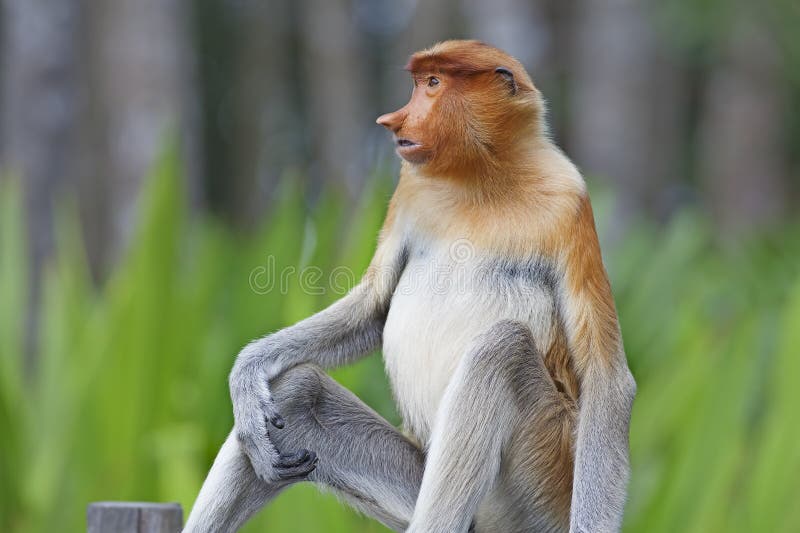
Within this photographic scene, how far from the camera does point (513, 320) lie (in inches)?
71.7

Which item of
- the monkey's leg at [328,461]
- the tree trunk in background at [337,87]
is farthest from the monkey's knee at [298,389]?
the tree trunk in background at [337,87]

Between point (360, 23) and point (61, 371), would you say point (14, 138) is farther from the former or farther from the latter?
point (360, 23)

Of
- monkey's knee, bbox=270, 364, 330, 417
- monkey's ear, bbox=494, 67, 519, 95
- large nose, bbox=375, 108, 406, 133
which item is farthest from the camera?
monkey's knee, bbox=270, 364, 330, 417

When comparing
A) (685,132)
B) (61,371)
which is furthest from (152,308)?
(685,132)

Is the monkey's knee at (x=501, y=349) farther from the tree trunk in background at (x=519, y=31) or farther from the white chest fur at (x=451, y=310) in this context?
the tree trunk in background at (x=519, y=31)

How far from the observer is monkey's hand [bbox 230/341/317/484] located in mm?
1765

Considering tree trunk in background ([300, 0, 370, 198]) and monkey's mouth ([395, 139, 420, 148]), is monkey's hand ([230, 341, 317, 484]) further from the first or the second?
tree trunk in background ([300, 0, 370, 198])

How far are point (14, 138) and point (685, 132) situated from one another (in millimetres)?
15709

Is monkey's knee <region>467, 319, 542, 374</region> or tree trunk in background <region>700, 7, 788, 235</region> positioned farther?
tree trunk in background <region>700, 7, 788, 235</region>

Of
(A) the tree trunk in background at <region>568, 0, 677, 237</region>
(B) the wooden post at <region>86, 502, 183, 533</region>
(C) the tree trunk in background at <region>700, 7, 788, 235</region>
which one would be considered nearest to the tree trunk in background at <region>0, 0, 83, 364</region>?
(A) the tree trunk in background at <region>568, 0, 677, 237</region>

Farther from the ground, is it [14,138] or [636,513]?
[14,138]

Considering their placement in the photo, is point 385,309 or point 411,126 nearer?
point 411,126

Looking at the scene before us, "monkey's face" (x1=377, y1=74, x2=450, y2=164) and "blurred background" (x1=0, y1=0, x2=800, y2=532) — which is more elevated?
"monkey's face" (x1=377, y1=74, x2=450, y2=164)

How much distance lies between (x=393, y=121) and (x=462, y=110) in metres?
0.16
